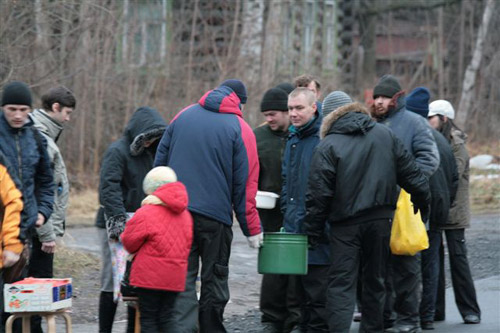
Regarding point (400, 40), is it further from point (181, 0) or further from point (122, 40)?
point (122, 40)

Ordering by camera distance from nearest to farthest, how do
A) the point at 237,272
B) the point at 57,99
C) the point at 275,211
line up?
the point at 57,99
the point at 275,211
the point at 237,272

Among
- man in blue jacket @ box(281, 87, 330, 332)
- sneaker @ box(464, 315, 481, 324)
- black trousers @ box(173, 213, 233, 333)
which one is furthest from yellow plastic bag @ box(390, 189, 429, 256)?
black trousers @ box(173, 213, 233, 333)

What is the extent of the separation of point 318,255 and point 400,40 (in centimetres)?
2789

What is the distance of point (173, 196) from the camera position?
265 inches

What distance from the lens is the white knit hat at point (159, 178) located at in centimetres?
682

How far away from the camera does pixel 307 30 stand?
27375 mm

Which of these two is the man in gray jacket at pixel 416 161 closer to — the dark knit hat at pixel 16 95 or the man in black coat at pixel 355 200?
the man in black coat at pixel 355 200

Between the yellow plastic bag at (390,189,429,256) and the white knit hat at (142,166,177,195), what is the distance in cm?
212

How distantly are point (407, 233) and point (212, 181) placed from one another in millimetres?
1766

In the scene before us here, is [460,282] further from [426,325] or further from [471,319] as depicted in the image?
[426,325]

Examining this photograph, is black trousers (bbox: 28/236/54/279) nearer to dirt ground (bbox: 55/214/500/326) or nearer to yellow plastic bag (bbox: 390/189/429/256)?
dirt ground (bbox: 55/214/500/326)

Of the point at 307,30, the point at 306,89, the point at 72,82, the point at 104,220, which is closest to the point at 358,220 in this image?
the point at 306,89

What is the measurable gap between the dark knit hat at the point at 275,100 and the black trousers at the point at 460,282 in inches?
78.5

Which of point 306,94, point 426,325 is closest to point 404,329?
point 426,325
